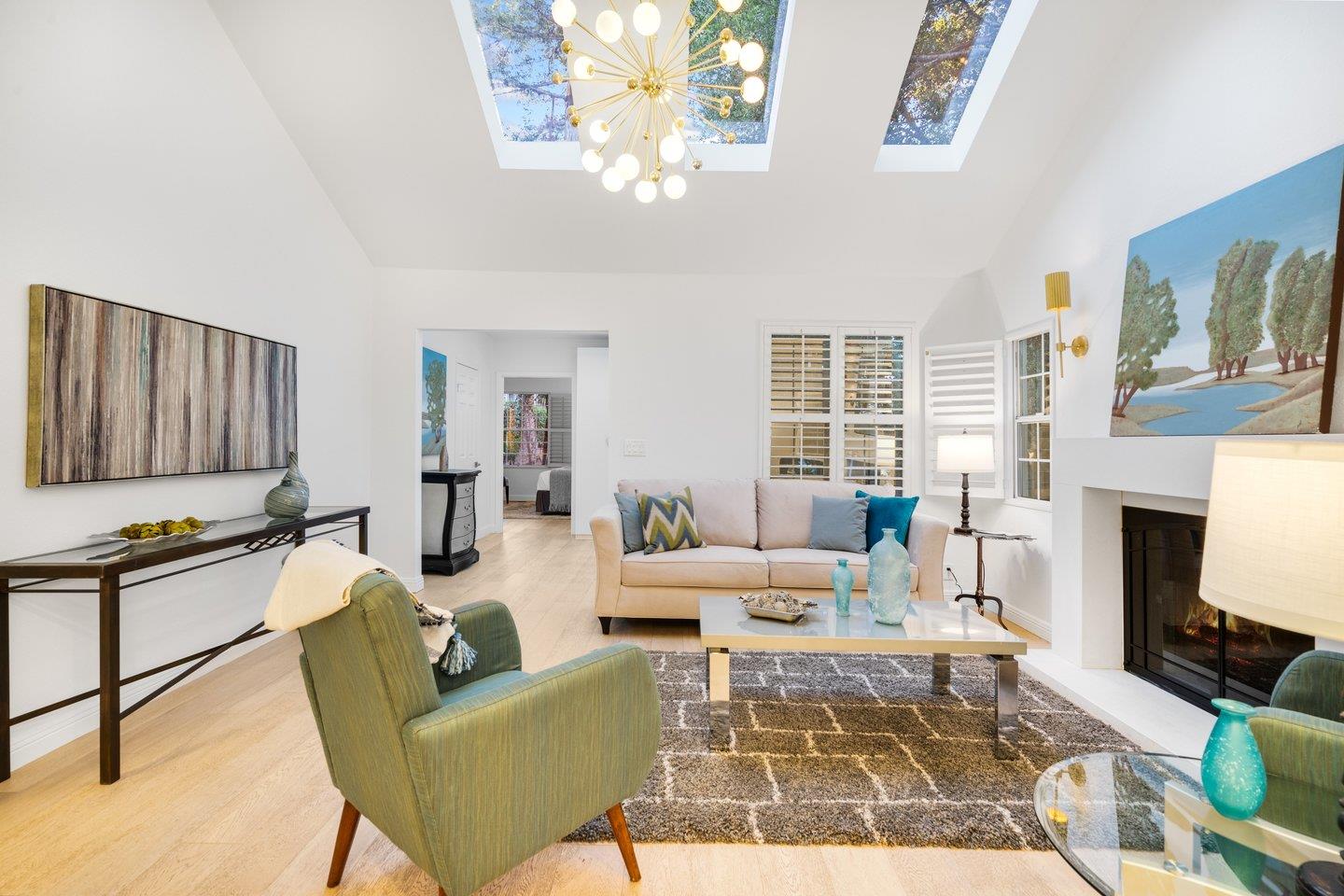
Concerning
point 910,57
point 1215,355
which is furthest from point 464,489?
point 1215,355

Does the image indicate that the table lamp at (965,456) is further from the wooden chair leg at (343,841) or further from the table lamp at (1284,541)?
the wooden chair leg at (343,841)

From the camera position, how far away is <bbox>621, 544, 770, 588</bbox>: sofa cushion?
12.0 feet

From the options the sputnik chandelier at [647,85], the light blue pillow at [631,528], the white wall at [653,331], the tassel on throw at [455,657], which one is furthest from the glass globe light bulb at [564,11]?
the white wall at [653,331]

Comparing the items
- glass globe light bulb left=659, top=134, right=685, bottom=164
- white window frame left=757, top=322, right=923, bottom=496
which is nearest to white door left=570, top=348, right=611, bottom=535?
white window frame left=757, top=322, right=923, bottom=496

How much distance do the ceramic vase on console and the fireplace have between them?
172 inches

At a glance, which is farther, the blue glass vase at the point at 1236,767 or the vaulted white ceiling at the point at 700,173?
the vaulted white ceiling at the point at 700,173

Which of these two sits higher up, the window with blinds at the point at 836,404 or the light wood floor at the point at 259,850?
the window with blinds at the point at 836,404

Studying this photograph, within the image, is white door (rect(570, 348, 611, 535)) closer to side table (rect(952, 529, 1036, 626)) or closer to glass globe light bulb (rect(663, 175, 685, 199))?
side table (rect(952, 529, 1036, 626))

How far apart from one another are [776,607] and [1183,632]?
1.91 meters

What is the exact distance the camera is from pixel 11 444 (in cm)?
227

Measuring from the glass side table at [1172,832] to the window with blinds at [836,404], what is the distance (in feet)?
12.3

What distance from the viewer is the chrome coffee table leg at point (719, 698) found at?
7.64 ft

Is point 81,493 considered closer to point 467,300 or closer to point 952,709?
point 467,300

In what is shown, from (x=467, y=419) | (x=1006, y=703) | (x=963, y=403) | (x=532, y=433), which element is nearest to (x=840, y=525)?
(x=963, y=403)
